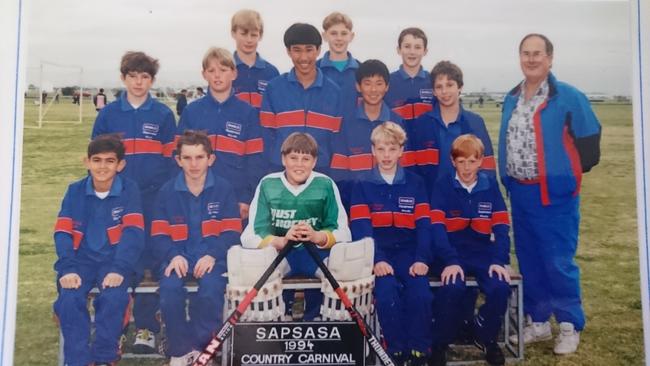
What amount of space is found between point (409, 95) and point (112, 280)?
1.36 metres

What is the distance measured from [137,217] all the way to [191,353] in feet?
1.83

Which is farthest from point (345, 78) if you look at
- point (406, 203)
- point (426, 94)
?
point (406, 203)

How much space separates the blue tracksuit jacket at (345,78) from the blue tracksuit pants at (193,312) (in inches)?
32.9

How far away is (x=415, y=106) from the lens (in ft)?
7.18

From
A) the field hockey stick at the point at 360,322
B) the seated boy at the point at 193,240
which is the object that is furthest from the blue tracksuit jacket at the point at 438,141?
the seated boy at the point at 193,240

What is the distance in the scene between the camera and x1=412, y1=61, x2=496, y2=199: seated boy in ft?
7.13

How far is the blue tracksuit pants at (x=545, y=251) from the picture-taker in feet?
7.16

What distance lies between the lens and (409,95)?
219cm

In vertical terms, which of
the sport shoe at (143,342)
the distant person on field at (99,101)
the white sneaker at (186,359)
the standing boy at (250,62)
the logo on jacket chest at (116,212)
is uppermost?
the standing boy at (250,62)

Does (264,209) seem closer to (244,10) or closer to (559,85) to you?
(244,10)

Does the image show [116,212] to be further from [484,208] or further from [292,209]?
[484,208]

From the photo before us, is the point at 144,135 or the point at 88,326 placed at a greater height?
the point at 144,135

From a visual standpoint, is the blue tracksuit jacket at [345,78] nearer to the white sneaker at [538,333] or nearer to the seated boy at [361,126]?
the seated boy at [361,126]

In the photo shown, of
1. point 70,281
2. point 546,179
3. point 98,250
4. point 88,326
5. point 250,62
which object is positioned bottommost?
point 88,326
